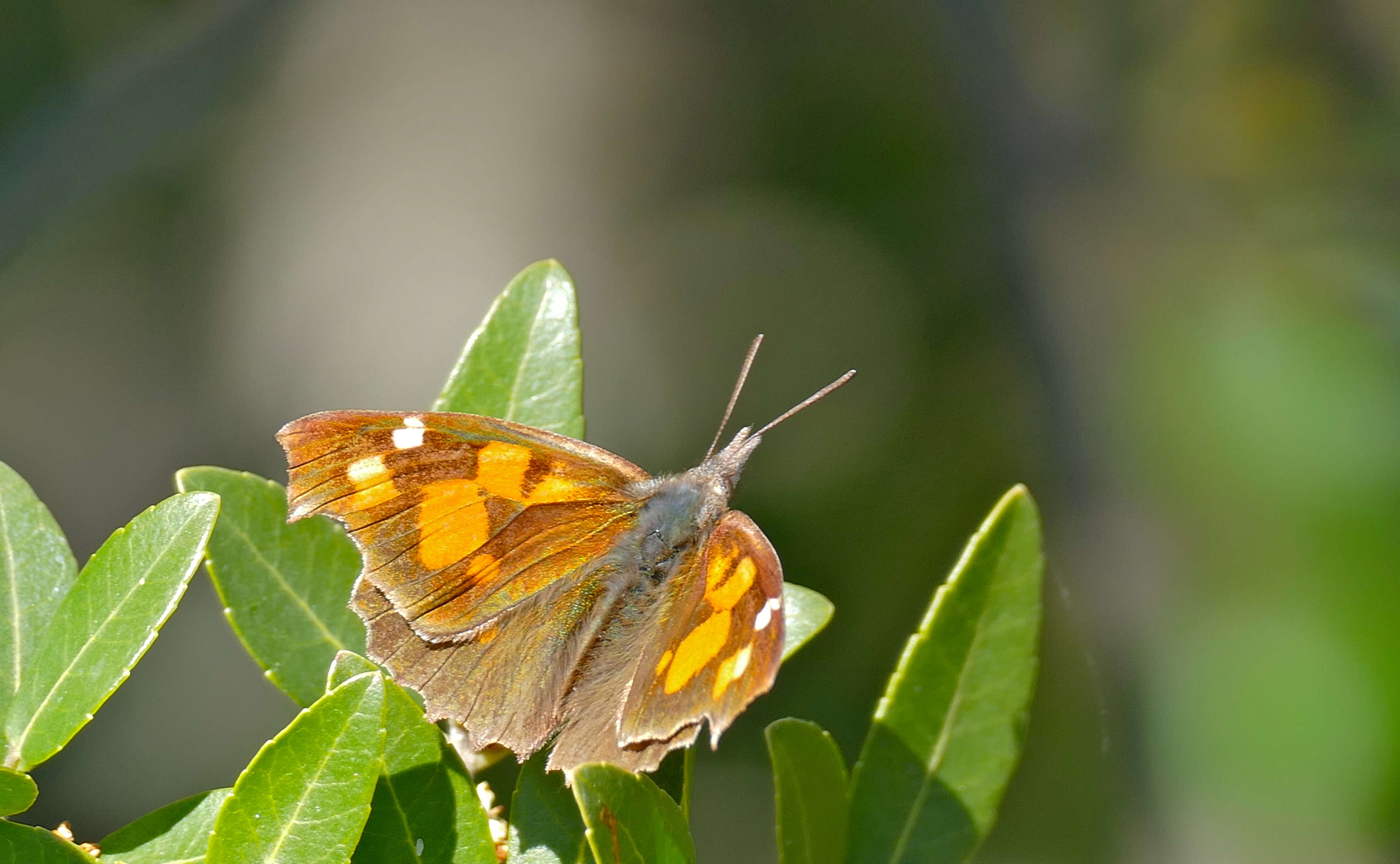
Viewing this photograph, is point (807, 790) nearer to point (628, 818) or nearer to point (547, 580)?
point (628, 818)

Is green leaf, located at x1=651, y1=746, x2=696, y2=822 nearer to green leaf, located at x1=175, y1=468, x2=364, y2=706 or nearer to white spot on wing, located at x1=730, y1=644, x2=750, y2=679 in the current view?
white spot on wing, located at x1=730, y1=644, x2=750, y2=679

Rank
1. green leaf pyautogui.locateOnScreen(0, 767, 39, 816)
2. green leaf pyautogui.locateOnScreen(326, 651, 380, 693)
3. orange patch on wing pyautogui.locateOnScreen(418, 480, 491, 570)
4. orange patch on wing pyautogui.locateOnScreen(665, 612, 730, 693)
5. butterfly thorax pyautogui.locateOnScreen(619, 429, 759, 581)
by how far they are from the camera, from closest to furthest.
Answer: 1. green leaf pyautogui.locateOnScreen(0, 767, 39, 816)
2. green leaf pyautogui.locateOnScreen(326, 651, 380, 693)
3. orange patch on wing pyautogui.locateOnScreen(665, 612, 730, 693)
4. orange patch on wing pyautogui.locateOnScreen(418, 480, 491, 570)
5. butterfly thorax pyautogui.locateOnScreen(619, 429, 759, 581)

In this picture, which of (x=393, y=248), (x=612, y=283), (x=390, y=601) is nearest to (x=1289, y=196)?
(x=612, y=283)

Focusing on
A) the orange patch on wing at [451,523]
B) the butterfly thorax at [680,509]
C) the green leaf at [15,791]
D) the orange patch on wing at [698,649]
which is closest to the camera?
the green leaf at [15,791]

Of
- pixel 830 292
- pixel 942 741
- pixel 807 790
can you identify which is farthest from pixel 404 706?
pixel 830 292

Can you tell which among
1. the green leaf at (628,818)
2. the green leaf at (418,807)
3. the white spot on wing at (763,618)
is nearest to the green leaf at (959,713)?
the white spot on wing at (763,618)

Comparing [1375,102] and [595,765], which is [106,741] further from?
[1375,102]

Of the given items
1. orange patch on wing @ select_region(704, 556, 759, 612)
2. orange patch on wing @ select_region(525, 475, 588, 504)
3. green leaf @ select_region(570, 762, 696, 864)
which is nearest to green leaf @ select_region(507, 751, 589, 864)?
green leaf @ select_region(570, 762, 696, 864)

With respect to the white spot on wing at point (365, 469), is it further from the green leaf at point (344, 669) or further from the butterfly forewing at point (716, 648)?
the butterfly forewing at point (716, 648)
